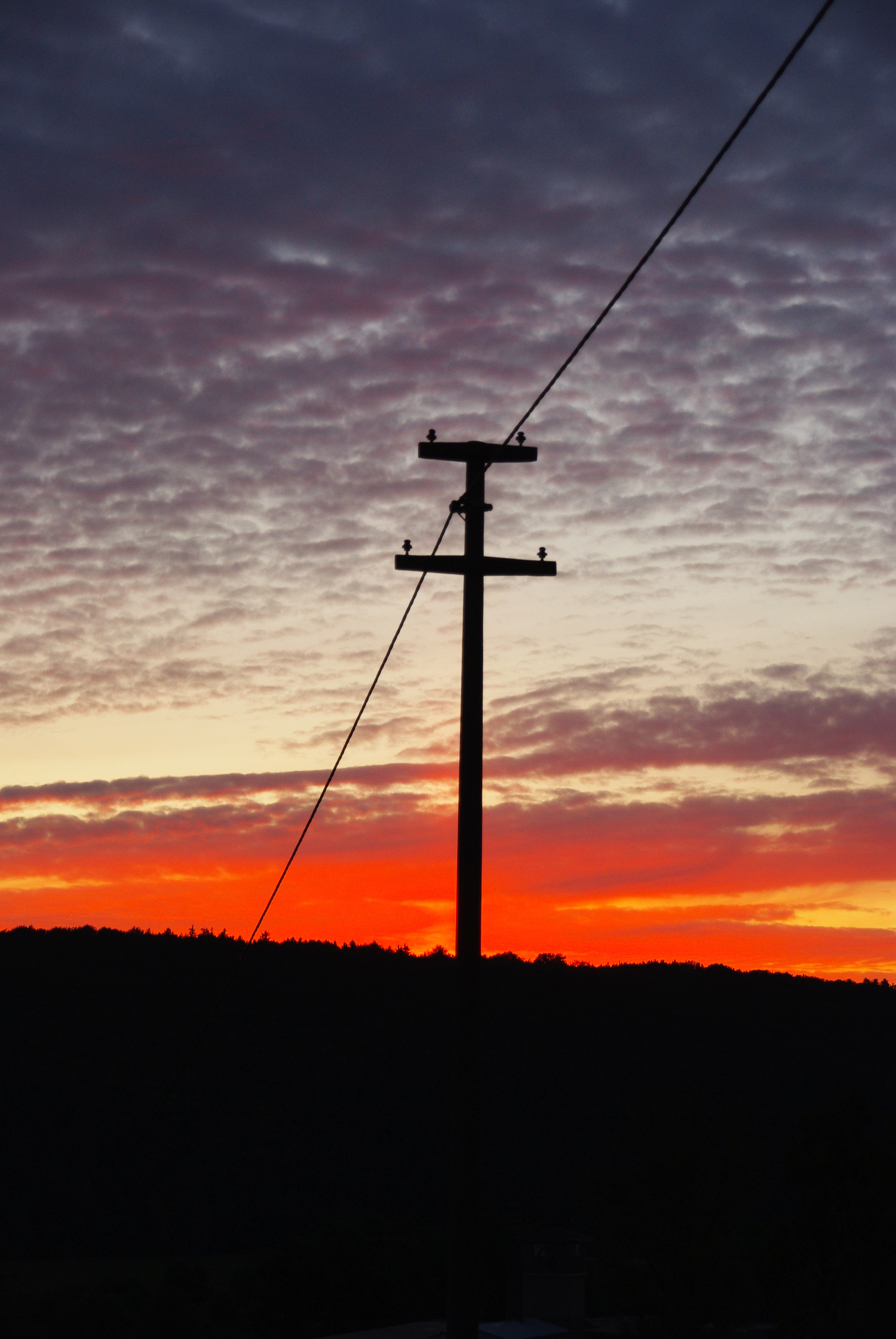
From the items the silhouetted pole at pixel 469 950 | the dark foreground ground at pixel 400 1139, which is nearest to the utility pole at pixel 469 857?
the silhouetted pole at pixel 469 950

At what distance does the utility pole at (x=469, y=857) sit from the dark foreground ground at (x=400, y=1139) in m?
42.1

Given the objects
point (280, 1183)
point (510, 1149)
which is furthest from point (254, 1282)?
point (510, 1149)

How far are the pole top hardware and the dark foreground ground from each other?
44094mm

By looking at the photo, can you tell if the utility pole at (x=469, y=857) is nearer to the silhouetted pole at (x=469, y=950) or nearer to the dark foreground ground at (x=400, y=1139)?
the silhouetted pole at (x=469, y=950)

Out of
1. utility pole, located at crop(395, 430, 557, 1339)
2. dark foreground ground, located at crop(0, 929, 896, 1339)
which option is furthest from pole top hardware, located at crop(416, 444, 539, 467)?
dark foreground ground, located at crop(0, 929, 896, 1339)

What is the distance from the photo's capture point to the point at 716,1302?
189 ft

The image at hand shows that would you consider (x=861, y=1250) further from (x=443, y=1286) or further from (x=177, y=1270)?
(x=177, y=1270)

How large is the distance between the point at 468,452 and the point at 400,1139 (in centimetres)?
10155

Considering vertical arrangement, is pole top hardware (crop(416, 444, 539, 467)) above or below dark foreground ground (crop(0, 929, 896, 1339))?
above

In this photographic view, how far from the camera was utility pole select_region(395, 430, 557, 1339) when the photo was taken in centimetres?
1191

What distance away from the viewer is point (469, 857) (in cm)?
1273

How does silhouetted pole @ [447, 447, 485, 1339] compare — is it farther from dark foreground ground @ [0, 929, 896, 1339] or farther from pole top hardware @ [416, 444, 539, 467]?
dark foreground ground @ [0, 929, 896, 1339]

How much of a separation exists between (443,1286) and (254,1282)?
27.7 ft

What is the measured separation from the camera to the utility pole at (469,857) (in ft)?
39.1
